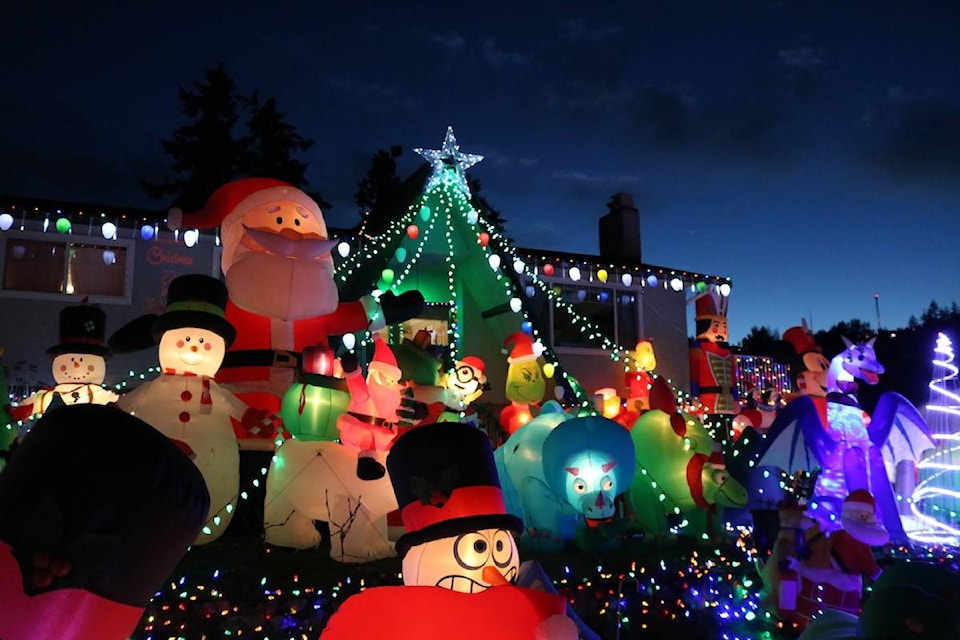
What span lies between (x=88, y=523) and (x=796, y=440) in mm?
8878

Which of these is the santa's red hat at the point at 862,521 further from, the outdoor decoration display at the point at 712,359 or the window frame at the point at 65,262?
the window frame at the point at 65,262

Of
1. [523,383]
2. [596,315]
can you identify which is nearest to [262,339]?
[523,383]

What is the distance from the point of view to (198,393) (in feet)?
21.1

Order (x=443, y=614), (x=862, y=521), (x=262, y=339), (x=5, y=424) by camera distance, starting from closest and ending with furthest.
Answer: (x=443, y=614)
(x=862, y=521)
(x=5, y=424)
(x=262, y=339)

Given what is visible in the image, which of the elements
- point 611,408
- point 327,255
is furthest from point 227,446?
point 611,408

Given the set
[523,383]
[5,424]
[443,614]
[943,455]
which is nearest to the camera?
[443,614]

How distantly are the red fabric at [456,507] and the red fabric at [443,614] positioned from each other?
68cm

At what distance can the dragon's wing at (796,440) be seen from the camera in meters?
9.30

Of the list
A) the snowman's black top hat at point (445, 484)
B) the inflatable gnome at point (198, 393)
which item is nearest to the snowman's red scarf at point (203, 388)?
the inflatable gnome at point (198, 393)

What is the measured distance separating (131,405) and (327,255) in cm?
244

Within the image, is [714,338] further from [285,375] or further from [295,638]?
[295,638]

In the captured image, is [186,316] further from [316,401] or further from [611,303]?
[611,303]

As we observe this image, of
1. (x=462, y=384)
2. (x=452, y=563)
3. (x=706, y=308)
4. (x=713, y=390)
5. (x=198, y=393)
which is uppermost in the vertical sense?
(x=706, y=308)

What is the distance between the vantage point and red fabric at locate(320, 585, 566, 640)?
300 cm
